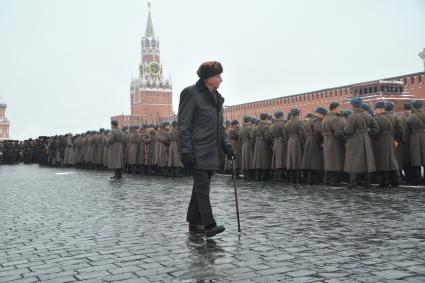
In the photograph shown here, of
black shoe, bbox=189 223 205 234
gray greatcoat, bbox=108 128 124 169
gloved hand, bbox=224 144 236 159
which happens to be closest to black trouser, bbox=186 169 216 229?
black shoe, bbox=189 223 205 234

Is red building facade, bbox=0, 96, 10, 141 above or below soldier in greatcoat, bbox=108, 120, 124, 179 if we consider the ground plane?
above

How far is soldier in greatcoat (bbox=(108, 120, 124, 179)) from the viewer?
1384 centimetres

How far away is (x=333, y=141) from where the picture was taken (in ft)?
32.2

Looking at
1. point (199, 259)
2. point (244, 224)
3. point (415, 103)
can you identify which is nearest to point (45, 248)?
point (199, 259)

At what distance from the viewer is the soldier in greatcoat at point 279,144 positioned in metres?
11.4

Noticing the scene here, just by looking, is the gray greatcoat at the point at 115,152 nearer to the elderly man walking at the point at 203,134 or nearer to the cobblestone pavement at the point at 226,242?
the cobblestone pavement at the point at 226,242

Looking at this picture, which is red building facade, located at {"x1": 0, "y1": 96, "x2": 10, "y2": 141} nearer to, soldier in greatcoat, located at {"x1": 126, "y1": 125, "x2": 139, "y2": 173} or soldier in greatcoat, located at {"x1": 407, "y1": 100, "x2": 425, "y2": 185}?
soldier in greatcoat, located at {"x1": 126, "y1": 125, "x2": 139, "y2": 173}

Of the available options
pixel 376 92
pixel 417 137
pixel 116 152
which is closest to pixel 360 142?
pixel 417 137

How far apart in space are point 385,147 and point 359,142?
0.53 metres

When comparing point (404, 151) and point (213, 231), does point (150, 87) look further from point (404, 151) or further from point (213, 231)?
point (213, 231)

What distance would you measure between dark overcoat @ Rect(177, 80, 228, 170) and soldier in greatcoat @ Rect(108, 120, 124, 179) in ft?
30.2

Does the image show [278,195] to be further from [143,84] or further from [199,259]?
[143,84]

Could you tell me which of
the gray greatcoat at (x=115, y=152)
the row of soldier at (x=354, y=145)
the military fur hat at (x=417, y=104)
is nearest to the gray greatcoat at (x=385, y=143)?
the row of soldier at (x=354, y=145)

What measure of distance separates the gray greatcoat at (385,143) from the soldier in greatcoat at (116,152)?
7213 millimetres
